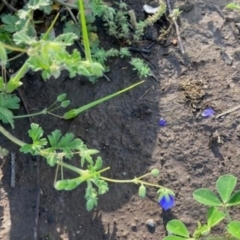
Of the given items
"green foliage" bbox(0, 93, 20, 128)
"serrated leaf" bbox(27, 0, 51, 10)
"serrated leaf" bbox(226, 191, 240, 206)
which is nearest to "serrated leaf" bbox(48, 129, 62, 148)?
"green foliage" bbox(0, 93, 20, 128)

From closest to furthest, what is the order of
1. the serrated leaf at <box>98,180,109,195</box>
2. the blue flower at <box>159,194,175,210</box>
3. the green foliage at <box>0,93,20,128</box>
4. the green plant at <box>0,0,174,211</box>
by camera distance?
1. the green plant at <box>0,0,174,211</box>
2. the serrated leaf at <box>98,180,109,195</box>
3. the green foliage at <box>0,93,20,128</box>
4. the blue flower at <box>159,194,175,210</box>

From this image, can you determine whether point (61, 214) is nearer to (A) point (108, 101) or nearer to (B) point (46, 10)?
(A) point (108, 101)

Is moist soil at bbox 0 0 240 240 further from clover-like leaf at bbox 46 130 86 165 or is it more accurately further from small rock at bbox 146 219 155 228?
clover-like leaf at bbox 46 130 86 165

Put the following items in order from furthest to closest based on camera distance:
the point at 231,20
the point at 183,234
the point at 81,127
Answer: the point at 231,20
the point at 81,127
the point at 183,234

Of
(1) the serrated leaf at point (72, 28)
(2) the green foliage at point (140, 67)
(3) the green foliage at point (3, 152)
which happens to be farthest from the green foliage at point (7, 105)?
(2) the green foliage at point (140, 67)

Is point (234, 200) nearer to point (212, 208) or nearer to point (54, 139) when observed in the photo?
point (212, 208)

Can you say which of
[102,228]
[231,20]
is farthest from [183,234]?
[231,20]

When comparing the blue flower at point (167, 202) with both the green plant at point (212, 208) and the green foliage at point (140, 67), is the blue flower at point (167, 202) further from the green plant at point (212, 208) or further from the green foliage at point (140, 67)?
the green foliage at point (140, 67)
